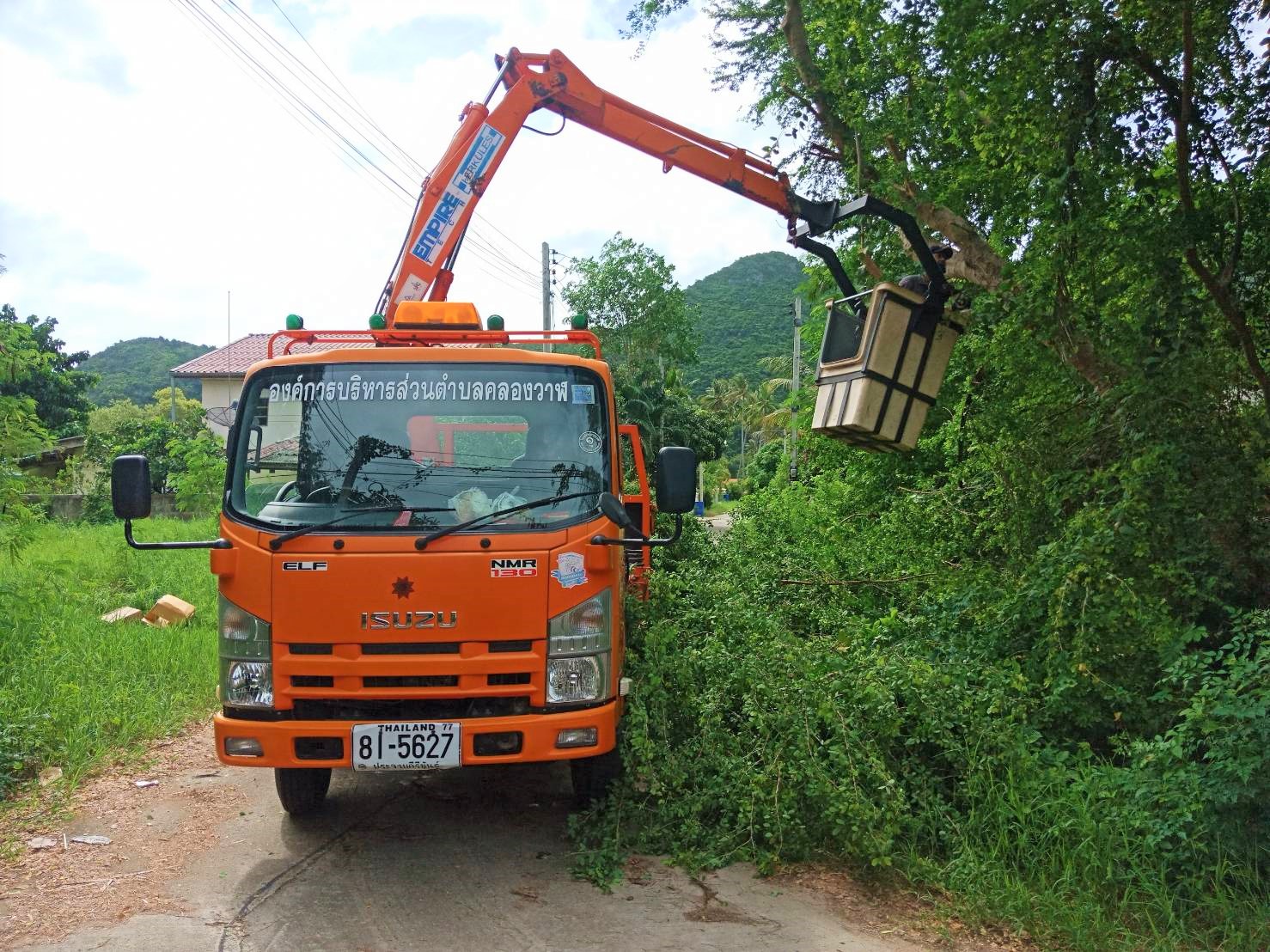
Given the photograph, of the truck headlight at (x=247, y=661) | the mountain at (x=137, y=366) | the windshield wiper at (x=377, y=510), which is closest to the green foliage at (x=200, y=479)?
the truck headlight at (x=247, y=661)

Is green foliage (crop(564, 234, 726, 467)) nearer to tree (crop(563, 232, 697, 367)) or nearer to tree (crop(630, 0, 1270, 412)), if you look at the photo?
tree (crop(563, 232, 697, 367))

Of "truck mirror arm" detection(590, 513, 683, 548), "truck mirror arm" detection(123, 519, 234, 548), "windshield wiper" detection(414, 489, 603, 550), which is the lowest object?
"truck mirror arm" detection(123, 519, 234, 548)

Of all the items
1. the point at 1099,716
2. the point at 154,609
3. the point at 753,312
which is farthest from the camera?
the point at 753,312

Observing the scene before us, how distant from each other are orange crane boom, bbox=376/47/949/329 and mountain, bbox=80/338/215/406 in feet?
203

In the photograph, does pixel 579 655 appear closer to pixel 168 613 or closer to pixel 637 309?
pixel 168 613

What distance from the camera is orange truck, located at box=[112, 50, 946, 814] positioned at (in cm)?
431

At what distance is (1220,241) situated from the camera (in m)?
5.70

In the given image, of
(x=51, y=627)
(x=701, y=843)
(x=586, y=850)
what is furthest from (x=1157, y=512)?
(x=51, y=627)

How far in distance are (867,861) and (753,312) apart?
63.5 meters

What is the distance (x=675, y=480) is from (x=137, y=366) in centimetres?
7690

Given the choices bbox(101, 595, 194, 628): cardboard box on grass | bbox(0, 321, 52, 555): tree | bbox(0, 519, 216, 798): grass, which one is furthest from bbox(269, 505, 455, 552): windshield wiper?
bbox(101, 595, 194, 628): cardboard box on grass

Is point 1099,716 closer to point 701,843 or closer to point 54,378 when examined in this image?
point 701,843

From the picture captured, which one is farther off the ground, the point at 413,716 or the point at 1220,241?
the point at 1220,241

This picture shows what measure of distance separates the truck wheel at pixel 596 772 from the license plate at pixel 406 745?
837mm
